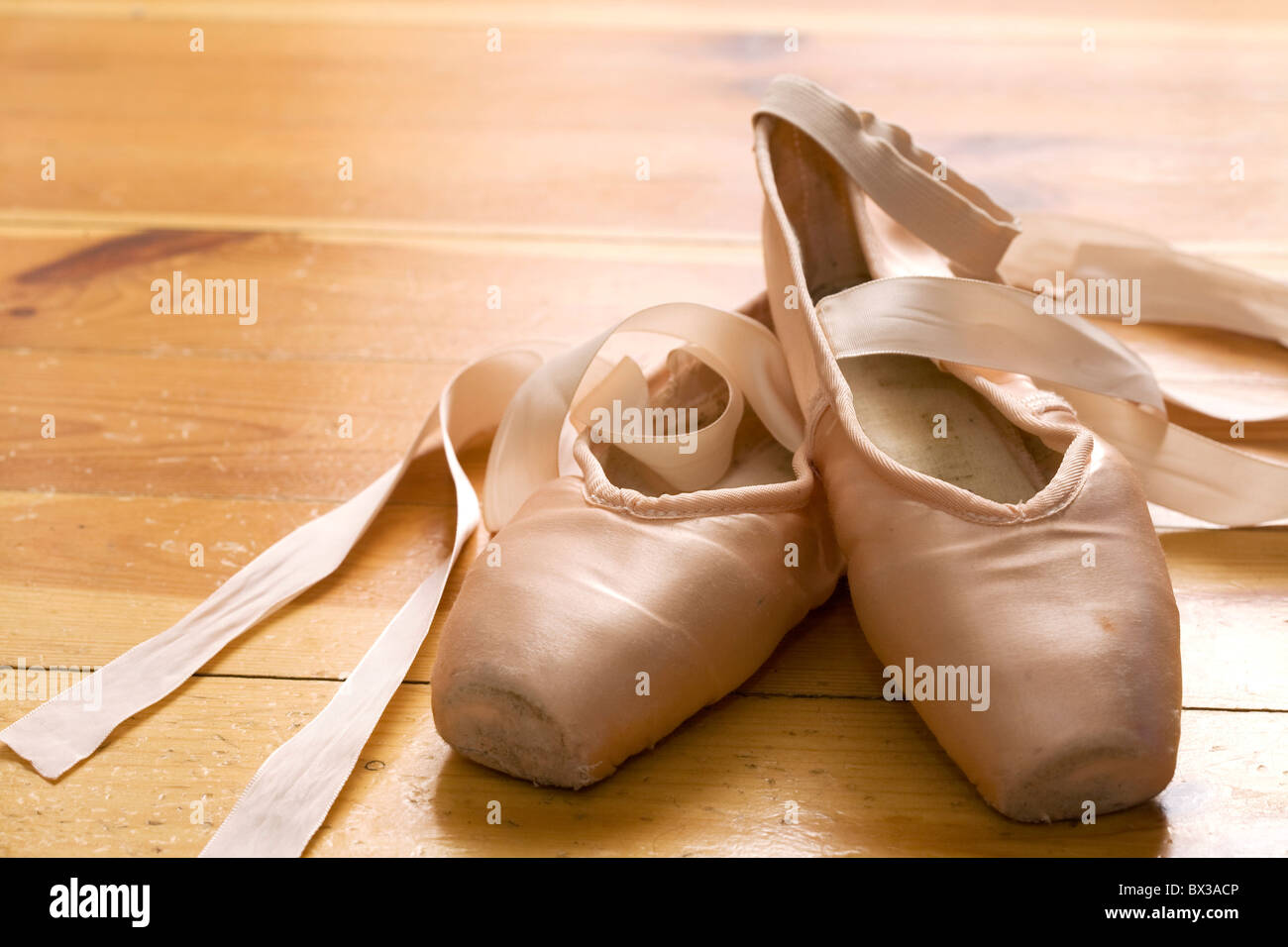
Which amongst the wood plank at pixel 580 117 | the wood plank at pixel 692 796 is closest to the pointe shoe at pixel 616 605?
the wood plank at pixel 692 796

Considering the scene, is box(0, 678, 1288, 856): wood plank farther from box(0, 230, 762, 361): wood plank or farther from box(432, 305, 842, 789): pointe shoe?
box(0, 230, 762, 361): wood plank

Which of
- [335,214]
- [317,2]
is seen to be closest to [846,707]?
[335,214]

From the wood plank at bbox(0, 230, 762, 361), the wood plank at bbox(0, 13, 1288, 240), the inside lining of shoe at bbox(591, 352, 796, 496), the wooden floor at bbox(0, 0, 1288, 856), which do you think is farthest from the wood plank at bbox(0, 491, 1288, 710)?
the wood plank at bbox(0, 13, 1288, 240)

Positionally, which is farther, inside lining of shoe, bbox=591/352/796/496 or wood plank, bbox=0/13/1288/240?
wood plank, bbox=0/13/1288/240

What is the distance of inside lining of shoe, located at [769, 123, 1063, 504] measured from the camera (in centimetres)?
87

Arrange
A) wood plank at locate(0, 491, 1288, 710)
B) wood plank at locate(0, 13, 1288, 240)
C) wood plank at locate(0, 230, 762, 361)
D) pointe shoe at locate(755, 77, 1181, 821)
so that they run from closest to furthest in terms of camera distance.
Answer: pointe shoe at locate(755, 77, 1181, 821)
wood plank at locate(0, 491, 1288, 710)
wood plank at locate(0, 230, 762, 361)
wood plank at locate(0, 13, 1288, 240)

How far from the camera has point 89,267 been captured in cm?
136

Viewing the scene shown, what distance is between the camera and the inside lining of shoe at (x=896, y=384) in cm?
87

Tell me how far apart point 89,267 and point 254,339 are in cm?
27

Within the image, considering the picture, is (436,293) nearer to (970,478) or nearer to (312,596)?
(312,596)

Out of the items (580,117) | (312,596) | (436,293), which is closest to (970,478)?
(312,596)

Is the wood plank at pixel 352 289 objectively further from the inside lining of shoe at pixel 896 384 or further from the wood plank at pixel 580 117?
the inside lining of shoe at pixel 896 384

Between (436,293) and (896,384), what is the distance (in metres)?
0.55

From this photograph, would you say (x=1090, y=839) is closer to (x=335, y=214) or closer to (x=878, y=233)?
(x=878, y=233)
